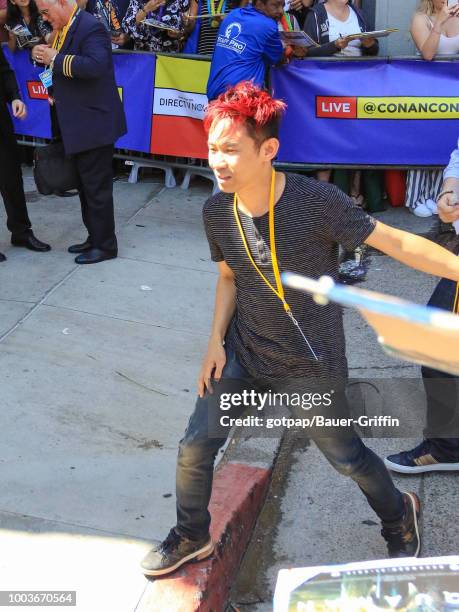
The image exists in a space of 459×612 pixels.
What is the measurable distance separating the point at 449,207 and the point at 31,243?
3.96 m

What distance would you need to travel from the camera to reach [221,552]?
3445 mm

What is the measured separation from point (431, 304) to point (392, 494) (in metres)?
0.92

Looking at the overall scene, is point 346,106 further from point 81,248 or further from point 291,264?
point 291,264

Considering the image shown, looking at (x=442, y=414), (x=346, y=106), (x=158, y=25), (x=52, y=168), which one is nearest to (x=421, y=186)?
(x=346, y=106)

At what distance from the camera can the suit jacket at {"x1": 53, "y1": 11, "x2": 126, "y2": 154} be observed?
5953mm

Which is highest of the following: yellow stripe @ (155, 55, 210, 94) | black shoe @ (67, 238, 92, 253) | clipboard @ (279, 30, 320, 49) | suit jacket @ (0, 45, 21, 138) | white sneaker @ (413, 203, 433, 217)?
clipboard @ (279, 30, 320, 49)

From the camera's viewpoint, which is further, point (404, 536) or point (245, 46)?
A: point (245, 46)

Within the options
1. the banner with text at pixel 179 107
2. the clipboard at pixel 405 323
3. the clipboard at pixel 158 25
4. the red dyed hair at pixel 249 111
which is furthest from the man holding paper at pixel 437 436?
the clipboard at pixel 158 25

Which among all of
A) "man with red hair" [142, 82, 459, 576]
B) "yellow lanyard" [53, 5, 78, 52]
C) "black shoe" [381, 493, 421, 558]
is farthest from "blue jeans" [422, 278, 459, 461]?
"yellow lanyard" [53, 5, 78, 52]

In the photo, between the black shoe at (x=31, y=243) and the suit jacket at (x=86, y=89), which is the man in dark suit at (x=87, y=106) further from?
the black shoe at (x=31, y=243)

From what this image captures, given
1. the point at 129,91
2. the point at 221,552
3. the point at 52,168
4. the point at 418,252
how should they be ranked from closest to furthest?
1. the point at 418,252
2. the point at 221,552
3. the point at 52,168
4. the point at 129,91

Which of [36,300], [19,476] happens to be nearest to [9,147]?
[36,300]

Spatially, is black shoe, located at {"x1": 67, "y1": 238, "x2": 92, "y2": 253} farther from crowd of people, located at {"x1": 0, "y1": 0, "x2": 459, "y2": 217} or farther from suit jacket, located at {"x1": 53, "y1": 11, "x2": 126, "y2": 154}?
crowd of people, located at {"x1": 0, "y1": 0, "x2": 459, "y2": 217}

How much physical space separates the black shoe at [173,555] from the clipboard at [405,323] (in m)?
1.87
